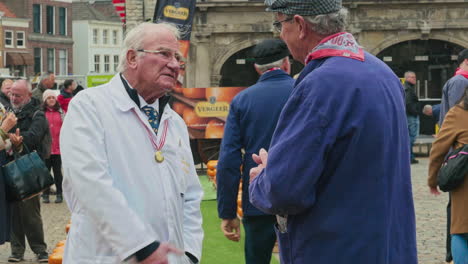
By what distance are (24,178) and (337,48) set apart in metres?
5.62

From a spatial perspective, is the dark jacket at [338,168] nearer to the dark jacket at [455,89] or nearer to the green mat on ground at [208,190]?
the dark jacket at [455,89]

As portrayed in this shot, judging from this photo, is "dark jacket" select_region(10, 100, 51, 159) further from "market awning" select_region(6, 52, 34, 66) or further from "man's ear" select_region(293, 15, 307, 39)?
"market awning" select_region(6, 52, 34, 66)

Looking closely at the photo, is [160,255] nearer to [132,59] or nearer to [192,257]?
[192,257]

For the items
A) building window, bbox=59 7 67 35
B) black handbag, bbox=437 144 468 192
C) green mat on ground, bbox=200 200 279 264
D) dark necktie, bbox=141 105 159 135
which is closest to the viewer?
dark necktie, bbox=141 105 159 135

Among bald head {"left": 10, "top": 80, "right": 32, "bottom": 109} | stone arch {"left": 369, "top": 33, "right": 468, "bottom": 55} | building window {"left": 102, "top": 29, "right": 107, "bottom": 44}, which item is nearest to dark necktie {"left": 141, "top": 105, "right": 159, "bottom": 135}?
bald head {"left": 10, "top": 80, "right": 32, "bottom": 109}

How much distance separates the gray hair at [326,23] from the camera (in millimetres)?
3588

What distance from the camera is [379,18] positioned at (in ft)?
112

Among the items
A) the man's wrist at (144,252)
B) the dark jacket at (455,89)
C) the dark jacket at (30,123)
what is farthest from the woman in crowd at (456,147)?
the dark jacket at (30,123)

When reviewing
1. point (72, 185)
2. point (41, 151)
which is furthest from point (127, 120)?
point (41, 151)

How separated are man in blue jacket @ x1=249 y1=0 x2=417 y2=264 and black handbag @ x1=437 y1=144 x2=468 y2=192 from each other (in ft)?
11.3

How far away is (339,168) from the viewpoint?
340 centimetres

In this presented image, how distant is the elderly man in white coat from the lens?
3.66 m

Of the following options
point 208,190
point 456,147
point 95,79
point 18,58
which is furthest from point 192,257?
point 18,58

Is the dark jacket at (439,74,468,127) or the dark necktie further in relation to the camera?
the dark jacket at (439,74,468,127)
